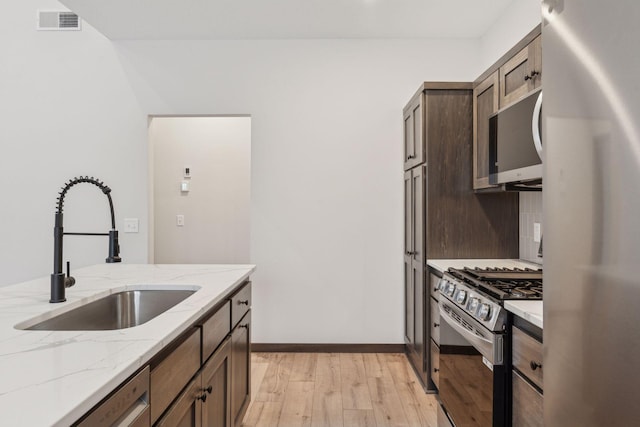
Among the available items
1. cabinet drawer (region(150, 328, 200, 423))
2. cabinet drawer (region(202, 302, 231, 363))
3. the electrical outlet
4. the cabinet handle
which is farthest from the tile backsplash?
the electrical outlet

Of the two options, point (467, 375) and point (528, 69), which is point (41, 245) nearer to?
point (467, 375)

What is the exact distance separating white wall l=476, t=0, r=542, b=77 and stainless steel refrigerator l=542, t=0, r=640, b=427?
6.89ft

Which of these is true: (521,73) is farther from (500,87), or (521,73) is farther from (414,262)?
(414,262)

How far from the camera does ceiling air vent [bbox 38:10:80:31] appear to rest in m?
3.61

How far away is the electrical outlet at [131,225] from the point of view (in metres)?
3.65

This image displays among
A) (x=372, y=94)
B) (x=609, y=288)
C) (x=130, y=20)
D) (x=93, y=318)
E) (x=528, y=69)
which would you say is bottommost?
(x=93, y=318)

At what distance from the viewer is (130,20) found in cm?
327

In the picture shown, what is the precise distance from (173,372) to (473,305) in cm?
125

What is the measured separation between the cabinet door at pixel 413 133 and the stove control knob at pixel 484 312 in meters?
1.42

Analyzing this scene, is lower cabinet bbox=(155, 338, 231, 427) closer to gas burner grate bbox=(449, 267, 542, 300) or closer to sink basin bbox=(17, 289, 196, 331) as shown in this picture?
sink basin bbox=(17, 289, 196, 331)

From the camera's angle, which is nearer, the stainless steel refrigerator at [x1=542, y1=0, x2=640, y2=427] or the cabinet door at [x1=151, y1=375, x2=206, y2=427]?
the stainless steel refrigerator at [x1=542, y1=0, x2=640, y2=427]

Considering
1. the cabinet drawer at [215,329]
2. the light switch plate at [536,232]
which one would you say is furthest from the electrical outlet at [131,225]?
the light switch plate at [536,232]

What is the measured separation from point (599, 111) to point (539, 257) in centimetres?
198

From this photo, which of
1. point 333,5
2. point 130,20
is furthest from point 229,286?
point 130,20
